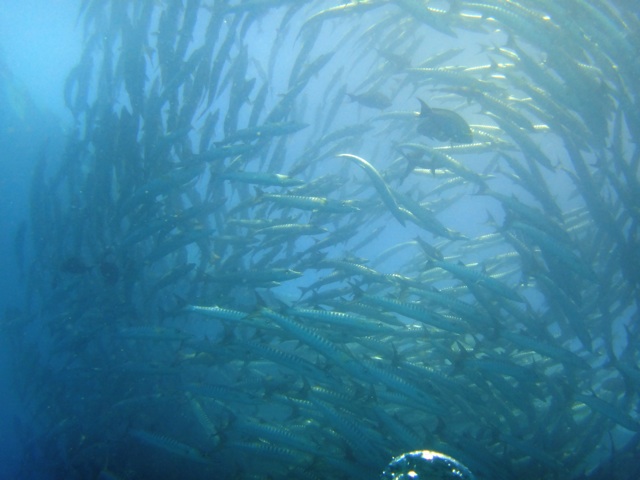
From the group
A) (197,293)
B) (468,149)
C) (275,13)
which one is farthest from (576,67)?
(275,13)

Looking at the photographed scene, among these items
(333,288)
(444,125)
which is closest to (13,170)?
(333,288)

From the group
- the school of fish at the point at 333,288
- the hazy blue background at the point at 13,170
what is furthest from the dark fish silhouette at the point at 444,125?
the hazy blue background at the point at 13,170

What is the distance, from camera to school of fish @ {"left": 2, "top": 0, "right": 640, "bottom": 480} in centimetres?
491

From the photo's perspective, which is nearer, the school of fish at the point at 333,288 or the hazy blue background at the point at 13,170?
the school of fish at the point at 333,288

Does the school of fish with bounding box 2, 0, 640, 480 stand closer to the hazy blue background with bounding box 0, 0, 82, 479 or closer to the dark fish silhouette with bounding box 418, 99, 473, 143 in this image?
the dark fish silhouette with bounding box 418, 99, 473, 143

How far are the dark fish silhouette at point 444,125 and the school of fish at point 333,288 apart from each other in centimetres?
3

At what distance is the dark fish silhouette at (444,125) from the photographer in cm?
532

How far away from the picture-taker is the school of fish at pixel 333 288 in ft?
16.1

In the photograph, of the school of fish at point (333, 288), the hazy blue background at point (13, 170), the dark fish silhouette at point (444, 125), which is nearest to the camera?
the school of fish at point (333, 288)

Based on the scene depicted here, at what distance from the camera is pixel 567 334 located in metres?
6.29

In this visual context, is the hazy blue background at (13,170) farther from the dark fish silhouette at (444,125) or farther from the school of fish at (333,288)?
the dark fish silhouette at (444,125)

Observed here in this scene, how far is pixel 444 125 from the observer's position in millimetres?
5398

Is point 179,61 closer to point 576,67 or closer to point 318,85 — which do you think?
point 576,67

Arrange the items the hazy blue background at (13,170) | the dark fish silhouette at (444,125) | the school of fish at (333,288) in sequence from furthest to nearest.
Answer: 1. the hazy blue background at (13,170)
2. the dark fish silhouette at (444,125)
3. the school of fish at (333,288)
